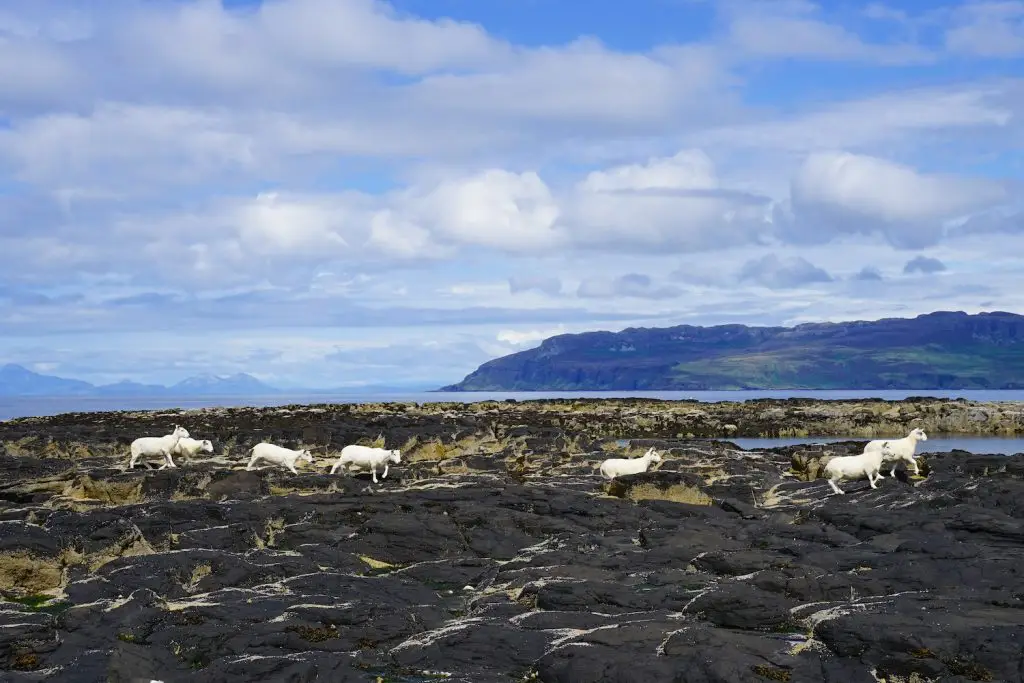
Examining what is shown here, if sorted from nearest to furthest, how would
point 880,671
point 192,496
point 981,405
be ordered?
point 880,671 < point 192,496 < point 981,405

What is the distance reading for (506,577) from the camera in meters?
20.8

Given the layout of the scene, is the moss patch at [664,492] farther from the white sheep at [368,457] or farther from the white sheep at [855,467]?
the white sheep at [368,457]

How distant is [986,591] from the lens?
58.3 feet

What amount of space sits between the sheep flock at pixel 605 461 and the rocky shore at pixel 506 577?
2.92 feet

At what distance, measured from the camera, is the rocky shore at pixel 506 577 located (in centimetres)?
1495

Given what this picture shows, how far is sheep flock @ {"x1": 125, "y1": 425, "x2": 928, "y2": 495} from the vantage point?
31484 mm

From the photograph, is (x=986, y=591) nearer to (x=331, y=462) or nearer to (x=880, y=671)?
(x=880, y=671)

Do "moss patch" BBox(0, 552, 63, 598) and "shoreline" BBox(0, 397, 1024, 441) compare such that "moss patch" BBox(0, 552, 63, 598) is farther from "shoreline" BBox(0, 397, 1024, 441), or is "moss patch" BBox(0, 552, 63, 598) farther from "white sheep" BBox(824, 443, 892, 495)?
"shoreline" BBox(0, 397, 1024, 441)

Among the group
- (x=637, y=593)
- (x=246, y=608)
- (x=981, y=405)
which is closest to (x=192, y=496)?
(x=246, y=608)

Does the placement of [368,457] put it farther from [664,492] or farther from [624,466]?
[664,492]

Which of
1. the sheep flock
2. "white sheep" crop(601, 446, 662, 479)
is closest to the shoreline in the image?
the sheep flock

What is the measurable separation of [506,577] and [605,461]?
14.3 metres

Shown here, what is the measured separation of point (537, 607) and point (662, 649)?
3.91 metres

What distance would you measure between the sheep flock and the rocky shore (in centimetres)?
89
